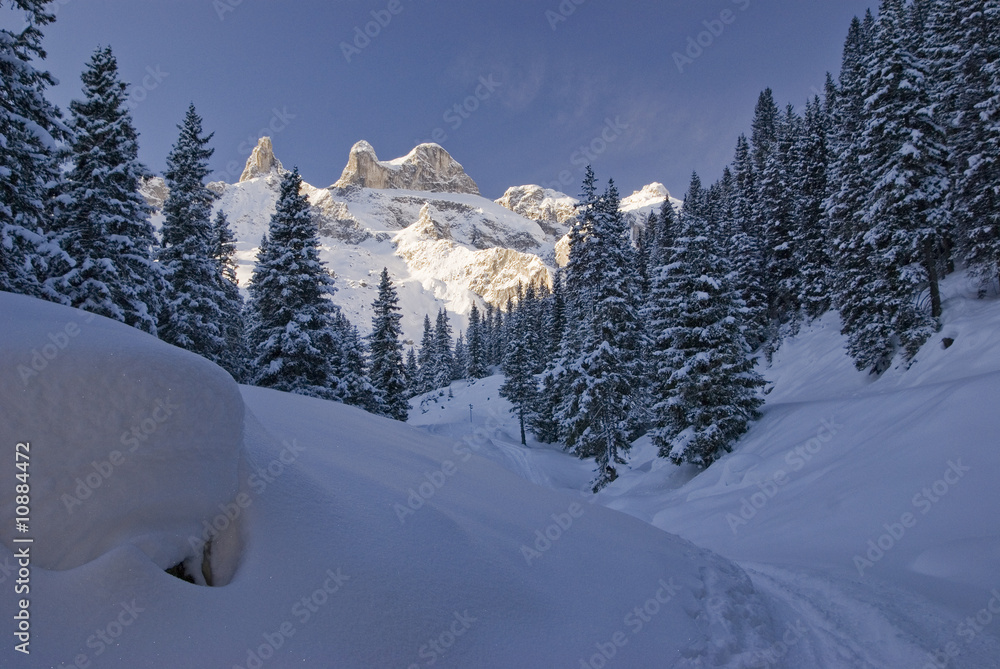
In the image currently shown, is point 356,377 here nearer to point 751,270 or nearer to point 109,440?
point 109,440

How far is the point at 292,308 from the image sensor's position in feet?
64.2

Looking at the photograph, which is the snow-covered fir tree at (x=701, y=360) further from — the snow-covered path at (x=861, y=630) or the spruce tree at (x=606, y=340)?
the snow-covered path at (x=861, y=630)

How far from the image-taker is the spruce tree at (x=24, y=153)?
1092 centimetres

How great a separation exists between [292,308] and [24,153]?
30.4ft

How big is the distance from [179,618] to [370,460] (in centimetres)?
332

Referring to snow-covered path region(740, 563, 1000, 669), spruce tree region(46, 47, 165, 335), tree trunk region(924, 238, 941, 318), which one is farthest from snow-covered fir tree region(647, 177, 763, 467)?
spruce tree region(46, 47, 165, 335)

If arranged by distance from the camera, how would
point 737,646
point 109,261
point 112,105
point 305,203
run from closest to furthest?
point 737,646 < point 109,261 < point 112,105 < point 305,203

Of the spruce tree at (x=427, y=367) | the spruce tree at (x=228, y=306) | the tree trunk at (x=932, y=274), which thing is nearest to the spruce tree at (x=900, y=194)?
the tree trunk at (x=932, y=274)

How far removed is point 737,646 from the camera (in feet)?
15.6

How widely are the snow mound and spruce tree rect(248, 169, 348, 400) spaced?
16.4 m

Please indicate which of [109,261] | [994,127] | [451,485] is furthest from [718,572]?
[994,127]

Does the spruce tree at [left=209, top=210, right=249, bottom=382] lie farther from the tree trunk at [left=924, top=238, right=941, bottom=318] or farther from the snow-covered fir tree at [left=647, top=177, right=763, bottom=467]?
the tree trunk at [left=924, top=238, right=941, bottom=318]

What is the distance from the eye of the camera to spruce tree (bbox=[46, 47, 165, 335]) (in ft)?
46.4

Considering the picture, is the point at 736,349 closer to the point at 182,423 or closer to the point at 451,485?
the point at 451,485
